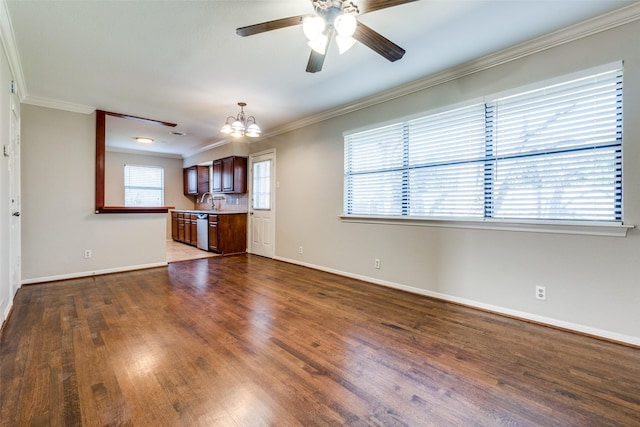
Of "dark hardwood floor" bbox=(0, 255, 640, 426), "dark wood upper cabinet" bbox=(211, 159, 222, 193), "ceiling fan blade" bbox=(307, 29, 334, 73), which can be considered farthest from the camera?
"dark wood upper cabinet" bbox=(211, 159, 222, 193)

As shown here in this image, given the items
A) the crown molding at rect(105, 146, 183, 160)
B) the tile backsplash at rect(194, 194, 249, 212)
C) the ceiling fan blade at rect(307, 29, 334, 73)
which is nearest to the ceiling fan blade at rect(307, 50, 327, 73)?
the ceiling fan blade at rect(307, 29, 334, 73)

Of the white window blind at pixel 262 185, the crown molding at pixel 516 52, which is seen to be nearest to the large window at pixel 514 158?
the crown molding at pixel 516 52

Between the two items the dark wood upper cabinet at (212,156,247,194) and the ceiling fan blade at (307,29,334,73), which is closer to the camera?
the ceiling fan blade at (307,29,334,73)

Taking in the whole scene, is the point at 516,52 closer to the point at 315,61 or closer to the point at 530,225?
the point at 530,225

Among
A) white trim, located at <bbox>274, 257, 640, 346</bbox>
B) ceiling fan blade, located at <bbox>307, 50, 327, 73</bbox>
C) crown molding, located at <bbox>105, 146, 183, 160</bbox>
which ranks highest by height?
crown molding, located at <bbox>105, 146, 183, 160</bbox>

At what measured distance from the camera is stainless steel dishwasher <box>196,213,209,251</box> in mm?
6195

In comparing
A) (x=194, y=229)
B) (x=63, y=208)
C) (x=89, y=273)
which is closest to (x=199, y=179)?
(x=194, y=229)

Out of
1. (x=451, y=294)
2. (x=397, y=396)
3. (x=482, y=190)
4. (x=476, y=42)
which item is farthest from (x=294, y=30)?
(x=451, y=294)

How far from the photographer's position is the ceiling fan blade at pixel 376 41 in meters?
1.89

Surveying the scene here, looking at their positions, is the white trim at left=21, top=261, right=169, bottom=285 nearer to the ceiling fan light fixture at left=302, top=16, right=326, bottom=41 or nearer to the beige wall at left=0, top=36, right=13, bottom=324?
the beige wall at left=0, top=36, right=13, bottom=324

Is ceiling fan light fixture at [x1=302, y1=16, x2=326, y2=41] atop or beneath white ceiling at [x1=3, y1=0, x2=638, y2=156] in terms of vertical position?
beneath

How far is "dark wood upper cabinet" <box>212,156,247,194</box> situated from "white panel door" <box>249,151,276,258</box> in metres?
0.17

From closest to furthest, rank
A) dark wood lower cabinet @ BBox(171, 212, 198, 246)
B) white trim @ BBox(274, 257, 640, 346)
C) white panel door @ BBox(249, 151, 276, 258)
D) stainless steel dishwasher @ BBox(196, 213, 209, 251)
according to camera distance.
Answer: white trim @ BBox(274, 257, 640, 346), white panel door @ BBox(249, 151, 276, 258), stainless steel dishwasher @ BBox(196, 213, 209, 251), dark wood lower cabinet @ BBox(171, 212, 198, 246)

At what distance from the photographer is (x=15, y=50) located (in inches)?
102
